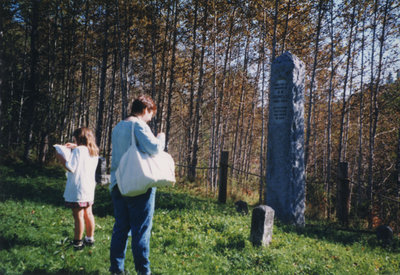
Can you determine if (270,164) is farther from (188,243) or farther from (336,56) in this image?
(336,56)

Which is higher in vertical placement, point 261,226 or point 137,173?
point 137,173

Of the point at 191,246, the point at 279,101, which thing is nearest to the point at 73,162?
the point at 191,246

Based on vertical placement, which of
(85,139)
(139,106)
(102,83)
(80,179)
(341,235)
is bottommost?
(341,235)

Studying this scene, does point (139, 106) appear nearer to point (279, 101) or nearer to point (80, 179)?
point (80, 179)

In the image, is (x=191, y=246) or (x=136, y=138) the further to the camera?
(x=191, y=246)

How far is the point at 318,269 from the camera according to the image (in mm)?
3639

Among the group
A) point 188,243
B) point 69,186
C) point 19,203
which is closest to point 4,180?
point 19,203

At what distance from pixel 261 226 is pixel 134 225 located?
2358 mm

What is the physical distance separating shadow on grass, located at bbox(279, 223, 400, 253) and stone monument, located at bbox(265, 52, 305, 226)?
37 cm

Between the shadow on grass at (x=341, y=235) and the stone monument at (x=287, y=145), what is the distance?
0.37m

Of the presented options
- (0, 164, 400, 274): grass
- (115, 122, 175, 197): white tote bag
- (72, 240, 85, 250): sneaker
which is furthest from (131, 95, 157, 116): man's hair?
(72, 240, 85, 250): sneaker

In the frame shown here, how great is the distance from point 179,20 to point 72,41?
5.76m

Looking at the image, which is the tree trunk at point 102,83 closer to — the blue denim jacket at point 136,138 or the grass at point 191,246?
the grass at point 191,246

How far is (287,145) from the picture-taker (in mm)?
6008
